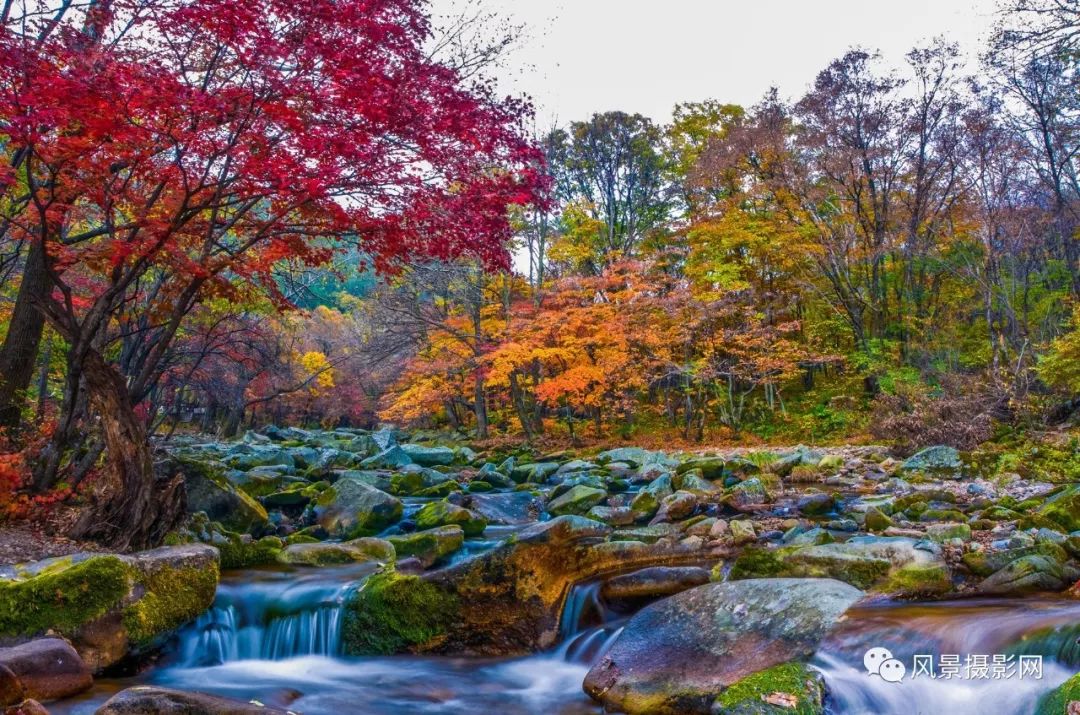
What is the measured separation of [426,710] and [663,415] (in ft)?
66.4

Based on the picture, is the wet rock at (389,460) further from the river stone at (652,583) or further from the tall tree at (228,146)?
the river stone at (652,583)

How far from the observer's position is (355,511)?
358 inches

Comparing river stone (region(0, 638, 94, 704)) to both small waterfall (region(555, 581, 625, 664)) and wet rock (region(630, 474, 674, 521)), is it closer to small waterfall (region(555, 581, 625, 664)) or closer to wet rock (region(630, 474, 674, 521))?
small waterfall (region(555, 581, 625, 664))

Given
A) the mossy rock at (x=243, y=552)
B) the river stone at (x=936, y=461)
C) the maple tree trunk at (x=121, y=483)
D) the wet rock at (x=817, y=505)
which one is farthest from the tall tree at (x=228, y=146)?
the river stone at (x=936, y=461)

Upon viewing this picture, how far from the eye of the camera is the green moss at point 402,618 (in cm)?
522

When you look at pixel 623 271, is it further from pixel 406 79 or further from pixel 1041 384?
pixel 406 79

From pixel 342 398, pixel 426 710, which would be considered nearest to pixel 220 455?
pixel 426 710

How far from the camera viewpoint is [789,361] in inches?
758

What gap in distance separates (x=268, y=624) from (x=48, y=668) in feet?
6.96

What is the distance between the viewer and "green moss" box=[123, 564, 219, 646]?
4.64 meters

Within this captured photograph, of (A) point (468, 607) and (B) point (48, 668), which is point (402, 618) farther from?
(B) point (48, 668)

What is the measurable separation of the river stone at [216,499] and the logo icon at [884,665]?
7.26 metres

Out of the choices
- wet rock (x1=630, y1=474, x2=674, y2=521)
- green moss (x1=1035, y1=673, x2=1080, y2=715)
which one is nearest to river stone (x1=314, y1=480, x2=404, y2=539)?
wet rock (x1=630, y1=474, x2=674, y2=521)

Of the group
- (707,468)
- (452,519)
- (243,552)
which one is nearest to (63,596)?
(243,552)
